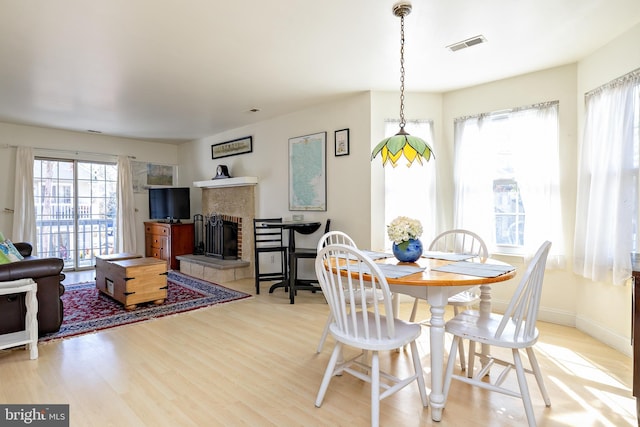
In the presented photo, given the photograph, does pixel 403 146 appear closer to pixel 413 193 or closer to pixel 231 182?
pixel 413 193

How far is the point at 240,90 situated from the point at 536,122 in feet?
10.2

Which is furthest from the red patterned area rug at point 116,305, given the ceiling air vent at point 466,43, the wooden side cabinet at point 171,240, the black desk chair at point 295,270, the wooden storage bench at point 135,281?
the ceiling air vent at point 466,43

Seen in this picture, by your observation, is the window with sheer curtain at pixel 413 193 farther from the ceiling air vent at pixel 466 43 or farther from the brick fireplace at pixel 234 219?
the brick fireplace at pixel 234 219

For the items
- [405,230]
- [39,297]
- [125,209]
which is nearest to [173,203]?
[125,209]

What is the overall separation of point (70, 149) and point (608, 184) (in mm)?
7353

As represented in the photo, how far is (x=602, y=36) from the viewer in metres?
2.71

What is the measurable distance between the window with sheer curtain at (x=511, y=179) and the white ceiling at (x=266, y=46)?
48cm

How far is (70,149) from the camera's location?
235 inches

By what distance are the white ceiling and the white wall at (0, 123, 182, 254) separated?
1.37 metres

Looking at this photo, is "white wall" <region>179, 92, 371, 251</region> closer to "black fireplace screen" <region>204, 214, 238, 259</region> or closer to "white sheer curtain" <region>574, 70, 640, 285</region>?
"black fireplace screen" <region>204, 214, 238, 259</region>

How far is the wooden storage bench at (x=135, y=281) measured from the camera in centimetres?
368

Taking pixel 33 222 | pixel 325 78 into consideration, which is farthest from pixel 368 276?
pixel 33 222

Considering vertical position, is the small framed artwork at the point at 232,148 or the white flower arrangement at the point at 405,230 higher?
the small framed artwork at the point at 232,148

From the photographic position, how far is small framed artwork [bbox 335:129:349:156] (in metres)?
4.20
